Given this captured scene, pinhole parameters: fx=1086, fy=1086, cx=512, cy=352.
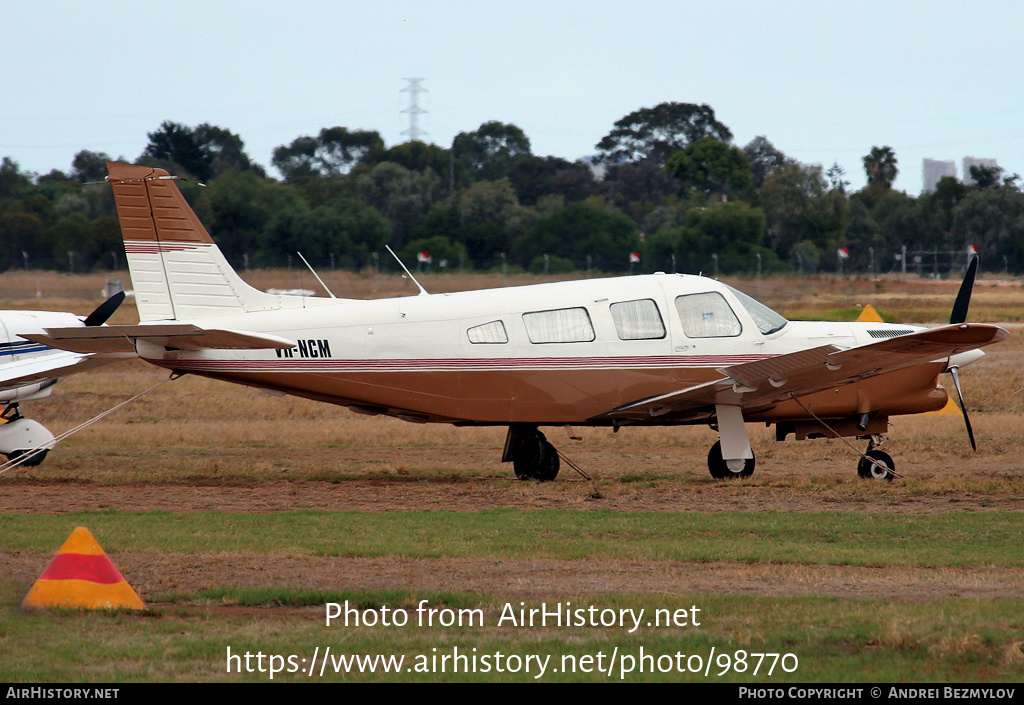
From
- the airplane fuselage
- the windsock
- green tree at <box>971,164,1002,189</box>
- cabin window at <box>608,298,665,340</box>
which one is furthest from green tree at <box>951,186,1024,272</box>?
the windsock

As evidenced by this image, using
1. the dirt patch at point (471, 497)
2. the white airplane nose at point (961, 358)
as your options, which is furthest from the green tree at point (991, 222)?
the dirt patch at point (471, 497)

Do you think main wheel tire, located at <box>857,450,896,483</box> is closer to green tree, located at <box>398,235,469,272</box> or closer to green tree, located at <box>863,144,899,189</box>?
green tree, located at <box>398,235,469,272</box>

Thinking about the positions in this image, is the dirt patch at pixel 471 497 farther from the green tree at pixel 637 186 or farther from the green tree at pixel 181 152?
the green tree at pixel 637 186

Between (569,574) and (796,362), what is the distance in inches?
220

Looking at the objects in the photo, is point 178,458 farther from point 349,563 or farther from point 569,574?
point 569,574

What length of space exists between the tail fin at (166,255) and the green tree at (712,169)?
7878 cm

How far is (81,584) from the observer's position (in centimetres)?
733

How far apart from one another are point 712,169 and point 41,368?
79.8 metres

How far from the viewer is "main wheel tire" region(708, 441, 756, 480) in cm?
1440

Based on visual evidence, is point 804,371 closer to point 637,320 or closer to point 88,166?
point 637,320

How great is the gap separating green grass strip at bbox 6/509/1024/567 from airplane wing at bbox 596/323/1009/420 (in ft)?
7.35

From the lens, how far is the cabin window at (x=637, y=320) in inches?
547

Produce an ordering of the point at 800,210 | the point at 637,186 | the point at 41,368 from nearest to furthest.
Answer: the point at 41,368 → the point at 800,210 → the point at 637,186

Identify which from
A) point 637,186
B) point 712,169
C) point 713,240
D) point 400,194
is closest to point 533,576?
point 713,240
